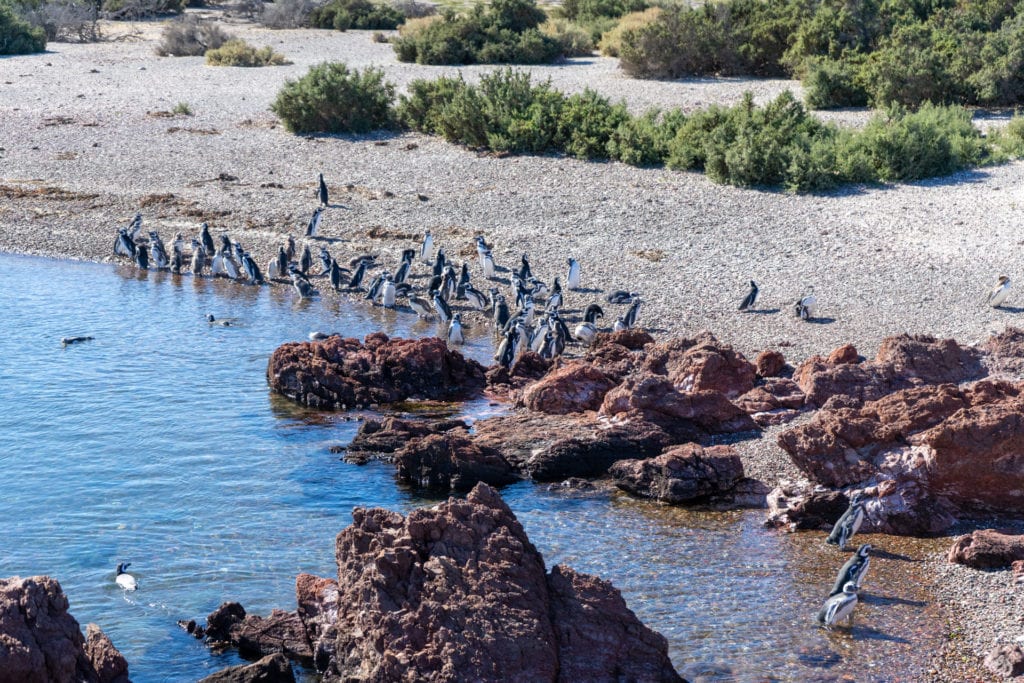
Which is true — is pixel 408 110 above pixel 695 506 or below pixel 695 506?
above

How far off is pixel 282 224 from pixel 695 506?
13.9m

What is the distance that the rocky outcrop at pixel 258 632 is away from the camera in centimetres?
955

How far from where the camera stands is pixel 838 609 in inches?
383

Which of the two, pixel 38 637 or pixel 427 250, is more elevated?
pixel 427 250

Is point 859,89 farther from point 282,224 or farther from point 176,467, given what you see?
point 176,467

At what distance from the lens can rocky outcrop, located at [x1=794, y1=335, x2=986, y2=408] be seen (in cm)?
1432

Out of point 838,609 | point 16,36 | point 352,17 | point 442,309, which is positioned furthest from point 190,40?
point 838,609

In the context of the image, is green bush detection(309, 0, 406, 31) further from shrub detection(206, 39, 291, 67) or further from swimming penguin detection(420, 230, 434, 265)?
swimming penguin detection(420, 230, 434, 265)

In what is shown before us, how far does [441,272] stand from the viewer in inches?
811

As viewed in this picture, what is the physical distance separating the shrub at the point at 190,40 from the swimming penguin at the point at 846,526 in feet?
113

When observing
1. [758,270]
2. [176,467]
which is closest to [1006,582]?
[176,467]

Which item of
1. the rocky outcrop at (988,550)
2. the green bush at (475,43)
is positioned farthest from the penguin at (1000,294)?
the green bush at (475,43)

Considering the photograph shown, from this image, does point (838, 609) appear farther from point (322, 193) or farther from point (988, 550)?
point (322, 193)

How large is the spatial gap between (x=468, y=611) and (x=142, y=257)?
16196 mm
